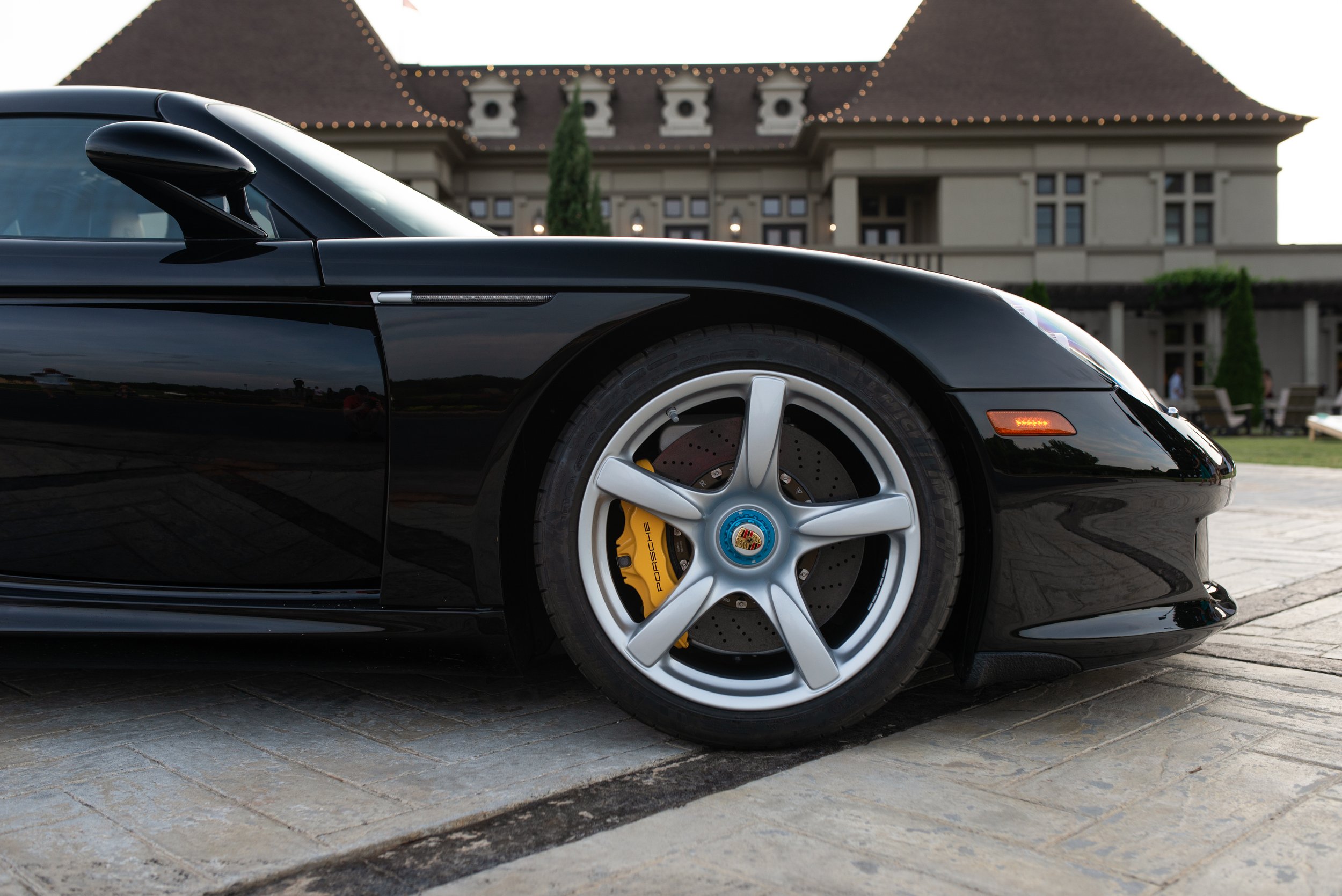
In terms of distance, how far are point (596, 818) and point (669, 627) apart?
35cm

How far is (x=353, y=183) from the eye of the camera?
198 cm

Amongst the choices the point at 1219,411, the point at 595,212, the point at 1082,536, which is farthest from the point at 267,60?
the point at 1082,536

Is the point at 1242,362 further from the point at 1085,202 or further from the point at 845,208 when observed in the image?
the point at 845,208

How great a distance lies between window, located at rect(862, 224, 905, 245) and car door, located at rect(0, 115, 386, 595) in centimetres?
3025

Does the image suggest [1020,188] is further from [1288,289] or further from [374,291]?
[374,291]

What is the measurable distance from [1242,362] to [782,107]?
54.4 feet

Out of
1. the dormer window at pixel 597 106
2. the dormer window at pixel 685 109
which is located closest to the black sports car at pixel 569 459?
the dormer window at pixel 685 109

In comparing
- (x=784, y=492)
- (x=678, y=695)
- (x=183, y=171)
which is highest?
(x=183, y=171)

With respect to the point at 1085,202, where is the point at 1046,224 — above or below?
below

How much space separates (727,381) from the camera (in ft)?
5.52

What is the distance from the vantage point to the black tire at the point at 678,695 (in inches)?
64.1

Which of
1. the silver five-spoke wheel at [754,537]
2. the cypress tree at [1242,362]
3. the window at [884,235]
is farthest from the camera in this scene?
the window at [884,235]

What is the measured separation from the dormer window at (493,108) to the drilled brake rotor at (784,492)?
31.5 metres

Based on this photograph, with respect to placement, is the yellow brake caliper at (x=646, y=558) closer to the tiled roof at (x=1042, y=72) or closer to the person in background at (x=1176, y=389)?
the tiled roof at (x=1042, y=72)
